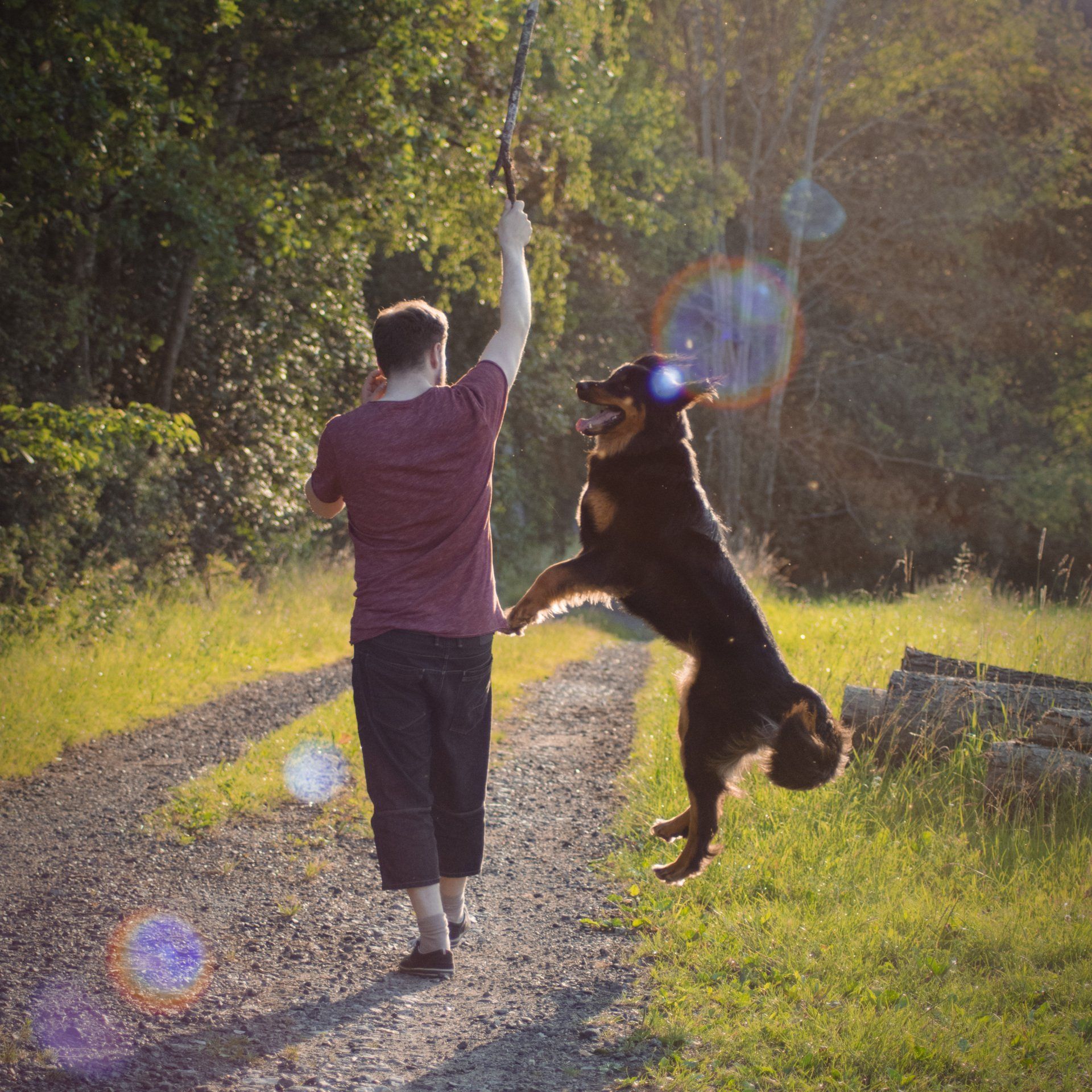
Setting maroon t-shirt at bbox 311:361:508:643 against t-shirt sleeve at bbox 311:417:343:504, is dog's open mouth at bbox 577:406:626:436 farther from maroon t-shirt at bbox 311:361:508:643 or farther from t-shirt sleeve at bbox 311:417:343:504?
t-shirt sleeve at bbox 311:417:343:504

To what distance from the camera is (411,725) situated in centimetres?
335

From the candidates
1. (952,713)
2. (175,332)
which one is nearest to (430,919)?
(952,713)

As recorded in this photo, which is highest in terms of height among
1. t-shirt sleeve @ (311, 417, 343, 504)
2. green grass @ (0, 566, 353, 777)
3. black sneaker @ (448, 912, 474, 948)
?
t-shirt sleeve @ (311, 417, 343, 504)

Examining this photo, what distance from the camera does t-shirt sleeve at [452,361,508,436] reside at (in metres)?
3.21

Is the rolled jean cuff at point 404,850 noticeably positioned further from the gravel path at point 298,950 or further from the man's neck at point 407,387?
the man's neck at point 407,387

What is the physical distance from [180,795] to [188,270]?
6.68 m

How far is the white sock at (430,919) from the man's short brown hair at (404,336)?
1774mm

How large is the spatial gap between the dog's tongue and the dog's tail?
53.9 inches

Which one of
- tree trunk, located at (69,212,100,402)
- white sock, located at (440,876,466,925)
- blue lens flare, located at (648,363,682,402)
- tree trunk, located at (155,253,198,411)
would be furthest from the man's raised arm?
tree trunk, located at (155,253,198,411)

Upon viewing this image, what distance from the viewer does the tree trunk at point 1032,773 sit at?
4.95 metres

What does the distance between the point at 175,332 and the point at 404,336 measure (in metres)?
8.13

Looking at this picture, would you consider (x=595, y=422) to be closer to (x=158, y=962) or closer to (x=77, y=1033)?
(x=158, y=962)

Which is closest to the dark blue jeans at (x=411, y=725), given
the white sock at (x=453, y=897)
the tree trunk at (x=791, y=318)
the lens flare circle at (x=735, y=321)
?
the white sock at (x=453, y=897)

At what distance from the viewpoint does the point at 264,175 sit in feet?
30.1
